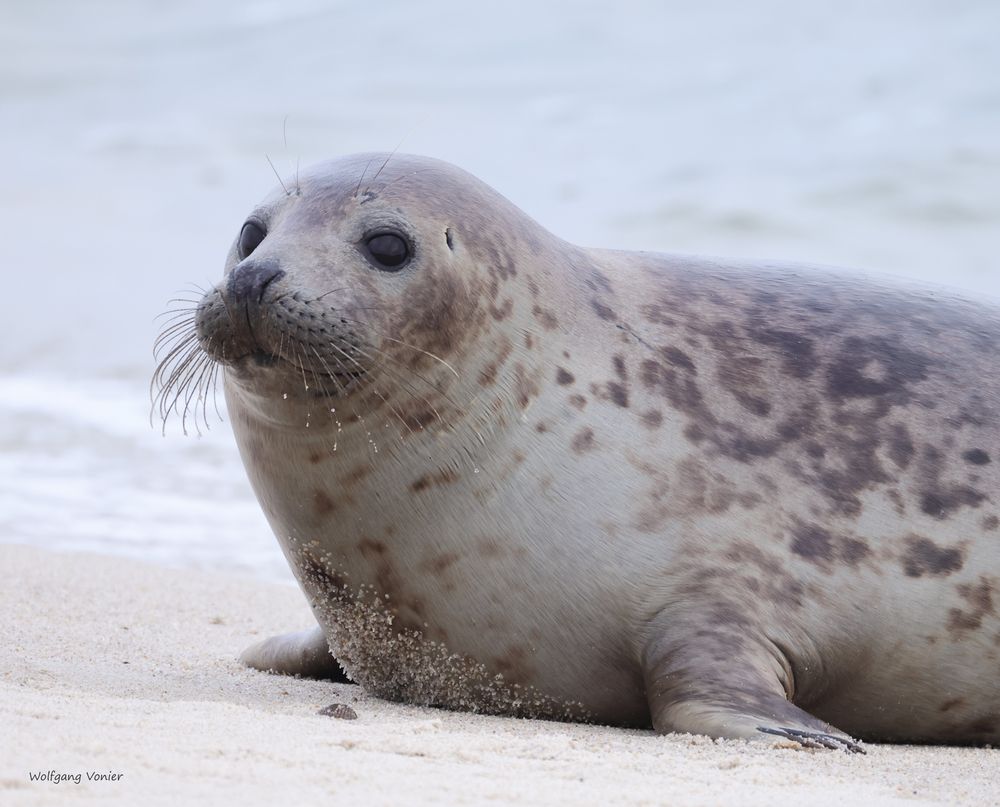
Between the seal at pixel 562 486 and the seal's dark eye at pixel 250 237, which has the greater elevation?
the seal's dark eye at pixel 250 237

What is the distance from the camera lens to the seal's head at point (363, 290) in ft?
10.6

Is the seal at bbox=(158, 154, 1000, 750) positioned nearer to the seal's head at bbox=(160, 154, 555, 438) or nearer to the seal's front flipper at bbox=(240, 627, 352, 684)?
the seal's head at bbox=(160, 154, 555, 438)

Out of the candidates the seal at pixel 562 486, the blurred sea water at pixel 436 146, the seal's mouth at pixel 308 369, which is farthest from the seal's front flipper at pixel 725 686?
the blurred sea water at pixel 436 146

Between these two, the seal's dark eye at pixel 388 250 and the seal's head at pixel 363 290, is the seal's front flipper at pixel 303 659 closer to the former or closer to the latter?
the seal's head at pixel 363 290

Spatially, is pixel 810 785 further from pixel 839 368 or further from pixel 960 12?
pixel 960 12

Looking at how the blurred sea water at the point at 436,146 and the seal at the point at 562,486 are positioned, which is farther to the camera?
the blurred sea water at the point at 436,146

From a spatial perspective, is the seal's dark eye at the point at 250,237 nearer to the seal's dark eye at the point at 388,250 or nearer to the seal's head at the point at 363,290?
the seal's head at the point at 363,290

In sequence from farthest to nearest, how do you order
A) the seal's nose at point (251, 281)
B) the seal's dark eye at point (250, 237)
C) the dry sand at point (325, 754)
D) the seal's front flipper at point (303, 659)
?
1. the seal's front flipper at point (303, 659)
2. the seal's dark eye at point (250, 237)
3. the seal's nose at point (251, 281)
4. the dry sand at point (325, 754)

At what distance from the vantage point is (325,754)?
7.72 ft

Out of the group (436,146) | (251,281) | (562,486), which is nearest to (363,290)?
(251,281)

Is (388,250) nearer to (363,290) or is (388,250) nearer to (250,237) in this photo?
(363,290)

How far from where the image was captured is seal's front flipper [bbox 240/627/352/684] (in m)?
4.08

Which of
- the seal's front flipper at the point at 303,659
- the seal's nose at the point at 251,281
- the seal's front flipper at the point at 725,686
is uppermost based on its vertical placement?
the seal's nose at the point at 251,281

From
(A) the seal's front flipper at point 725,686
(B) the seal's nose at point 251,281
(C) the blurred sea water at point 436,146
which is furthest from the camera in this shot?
(C) the blurred sea water at point 436,146
